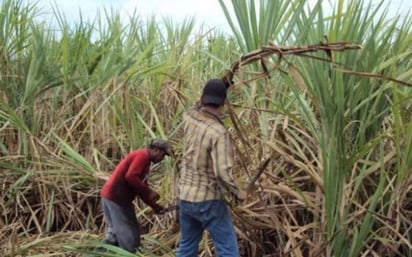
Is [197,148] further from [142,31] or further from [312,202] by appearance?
[142,31]

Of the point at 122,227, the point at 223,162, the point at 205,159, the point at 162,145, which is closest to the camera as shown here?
the point at 223,162

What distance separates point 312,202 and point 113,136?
238cm

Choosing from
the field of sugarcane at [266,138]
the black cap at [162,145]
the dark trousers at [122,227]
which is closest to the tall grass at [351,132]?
the field of sugarcane at [266,138]

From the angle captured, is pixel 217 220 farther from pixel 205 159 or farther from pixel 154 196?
pixel 154 196

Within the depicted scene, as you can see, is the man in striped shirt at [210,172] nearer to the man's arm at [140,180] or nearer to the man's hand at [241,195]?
the man's hand at [241,195]

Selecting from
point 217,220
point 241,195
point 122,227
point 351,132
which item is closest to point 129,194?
point 122,227

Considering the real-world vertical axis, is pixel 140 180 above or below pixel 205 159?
below

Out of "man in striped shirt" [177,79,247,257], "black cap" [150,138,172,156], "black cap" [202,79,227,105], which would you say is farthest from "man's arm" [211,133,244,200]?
"black cap" [150,138,172,156]

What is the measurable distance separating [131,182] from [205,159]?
1013mm

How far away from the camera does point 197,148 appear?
15.7 feet

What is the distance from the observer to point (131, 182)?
5660mm

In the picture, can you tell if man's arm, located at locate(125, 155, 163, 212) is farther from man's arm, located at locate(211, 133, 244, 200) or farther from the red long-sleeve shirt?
man's arm, located at locate(211, 133, 244, 200)

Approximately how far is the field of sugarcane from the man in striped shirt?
0.59ft

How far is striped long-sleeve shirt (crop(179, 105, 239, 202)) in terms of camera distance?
4660 millimetres
